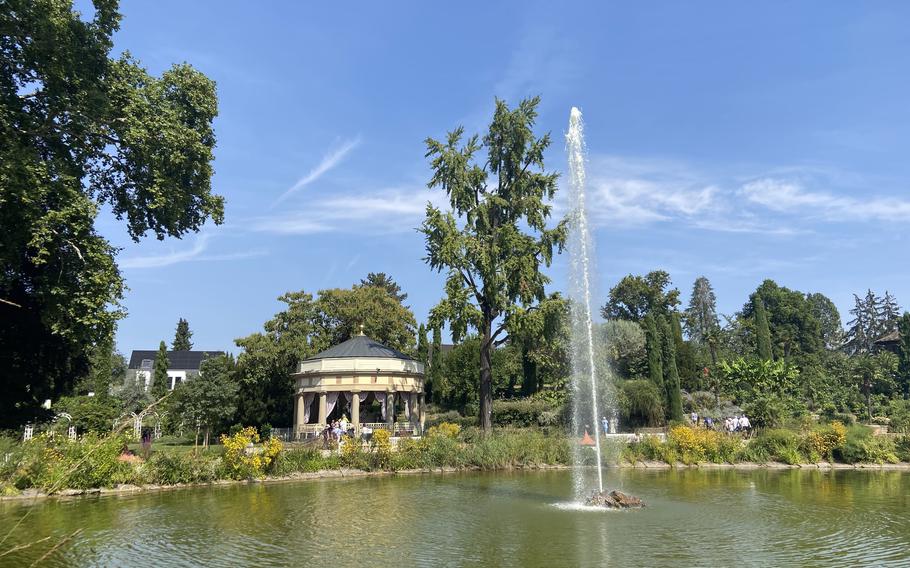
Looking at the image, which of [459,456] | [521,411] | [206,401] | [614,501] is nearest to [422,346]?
[521,411]

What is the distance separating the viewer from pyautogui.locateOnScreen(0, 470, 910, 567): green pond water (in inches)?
427

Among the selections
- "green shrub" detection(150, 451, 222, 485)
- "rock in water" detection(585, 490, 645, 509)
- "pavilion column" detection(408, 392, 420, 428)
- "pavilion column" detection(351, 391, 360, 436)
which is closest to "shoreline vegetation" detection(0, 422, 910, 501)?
"green shrub" detection(150, 451, 222, 485)

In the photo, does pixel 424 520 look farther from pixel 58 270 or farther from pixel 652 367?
pixel 652 367

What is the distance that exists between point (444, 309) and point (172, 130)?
16.8 m

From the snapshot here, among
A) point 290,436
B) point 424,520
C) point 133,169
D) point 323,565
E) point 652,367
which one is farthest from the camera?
point 652,367

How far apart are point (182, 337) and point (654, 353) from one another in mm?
91237

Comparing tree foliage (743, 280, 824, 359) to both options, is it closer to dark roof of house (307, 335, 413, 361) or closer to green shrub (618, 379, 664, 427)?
green shrub (618, 379, 664, 427)

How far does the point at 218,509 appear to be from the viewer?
631 inches

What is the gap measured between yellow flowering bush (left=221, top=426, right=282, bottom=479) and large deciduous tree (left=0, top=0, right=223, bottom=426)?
5.55 meters

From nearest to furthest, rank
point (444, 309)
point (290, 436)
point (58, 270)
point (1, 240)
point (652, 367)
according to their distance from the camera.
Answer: point (1, 240) → point (58, 270) → point (444, 309) → point (290, 436) → point (652, 367)

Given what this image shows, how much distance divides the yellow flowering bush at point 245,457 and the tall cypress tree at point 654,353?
34.7 meters

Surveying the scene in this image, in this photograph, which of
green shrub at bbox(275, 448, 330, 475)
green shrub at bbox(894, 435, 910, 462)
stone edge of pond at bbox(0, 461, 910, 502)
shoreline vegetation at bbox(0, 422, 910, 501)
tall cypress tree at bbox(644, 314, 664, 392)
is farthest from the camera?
tall cypress tree at bbox(644, 314, 664, 392)

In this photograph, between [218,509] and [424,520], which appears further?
[218,509]

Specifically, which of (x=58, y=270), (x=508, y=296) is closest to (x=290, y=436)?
(x=508, y=296)
